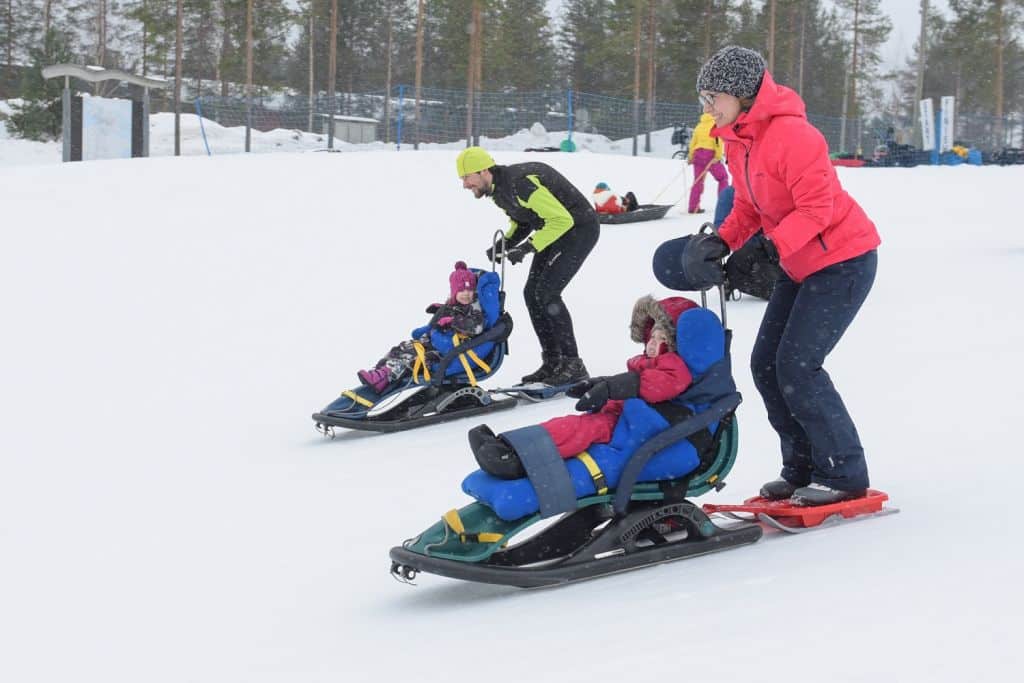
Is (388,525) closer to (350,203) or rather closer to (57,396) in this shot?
(57,396)

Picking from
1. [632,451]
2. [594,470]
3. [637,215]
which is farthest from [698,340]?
[637,215]

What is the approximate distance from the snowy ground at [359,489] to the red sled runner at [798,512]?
9cm

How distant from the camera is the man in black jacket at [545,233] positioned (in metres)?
6.84

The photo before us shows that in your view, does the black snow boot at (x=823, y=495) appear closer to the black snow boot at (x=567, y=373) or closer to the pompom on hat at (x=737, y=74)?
the pompom on hat at (x=737, y=74)

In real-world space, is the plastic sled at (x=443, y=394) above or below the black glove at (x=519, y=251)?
below

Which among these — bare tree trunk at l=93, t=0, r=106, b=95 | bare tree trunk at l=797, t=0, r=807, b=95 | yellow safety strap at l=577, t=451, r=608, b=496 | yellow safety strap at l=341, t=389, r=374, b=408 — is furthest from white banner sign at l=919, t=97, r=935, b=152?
bare tree trunk at l=93, t=0, r=106, b=95

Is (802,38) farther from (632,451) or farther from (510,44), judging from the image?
(632,451)

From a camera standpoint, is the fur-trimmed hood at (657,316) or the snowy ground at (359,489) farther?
the fur-trimmed hood at (657,316)

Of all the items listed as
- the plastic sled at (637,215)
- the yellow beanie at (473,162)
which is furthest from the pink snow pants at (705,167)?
the yellow beanie at (473,162)

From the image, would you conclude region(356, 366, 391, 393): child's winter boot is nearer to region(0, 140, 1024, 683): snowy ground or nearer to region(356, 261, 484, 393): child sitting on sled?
region(356, 261, 484, 393): child sitting on sled

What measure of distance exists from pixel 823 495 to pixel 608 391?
3.37 ft

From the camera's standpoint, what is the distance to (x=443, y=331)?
6.68 meters

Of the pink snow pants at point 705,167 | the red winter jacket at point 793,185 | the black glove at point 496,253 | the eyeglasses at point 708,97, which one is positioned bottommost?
the black glove at point 496,253

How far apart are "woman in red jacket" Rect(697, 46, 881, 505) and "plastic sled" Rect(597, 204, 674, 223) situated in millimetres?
10696
